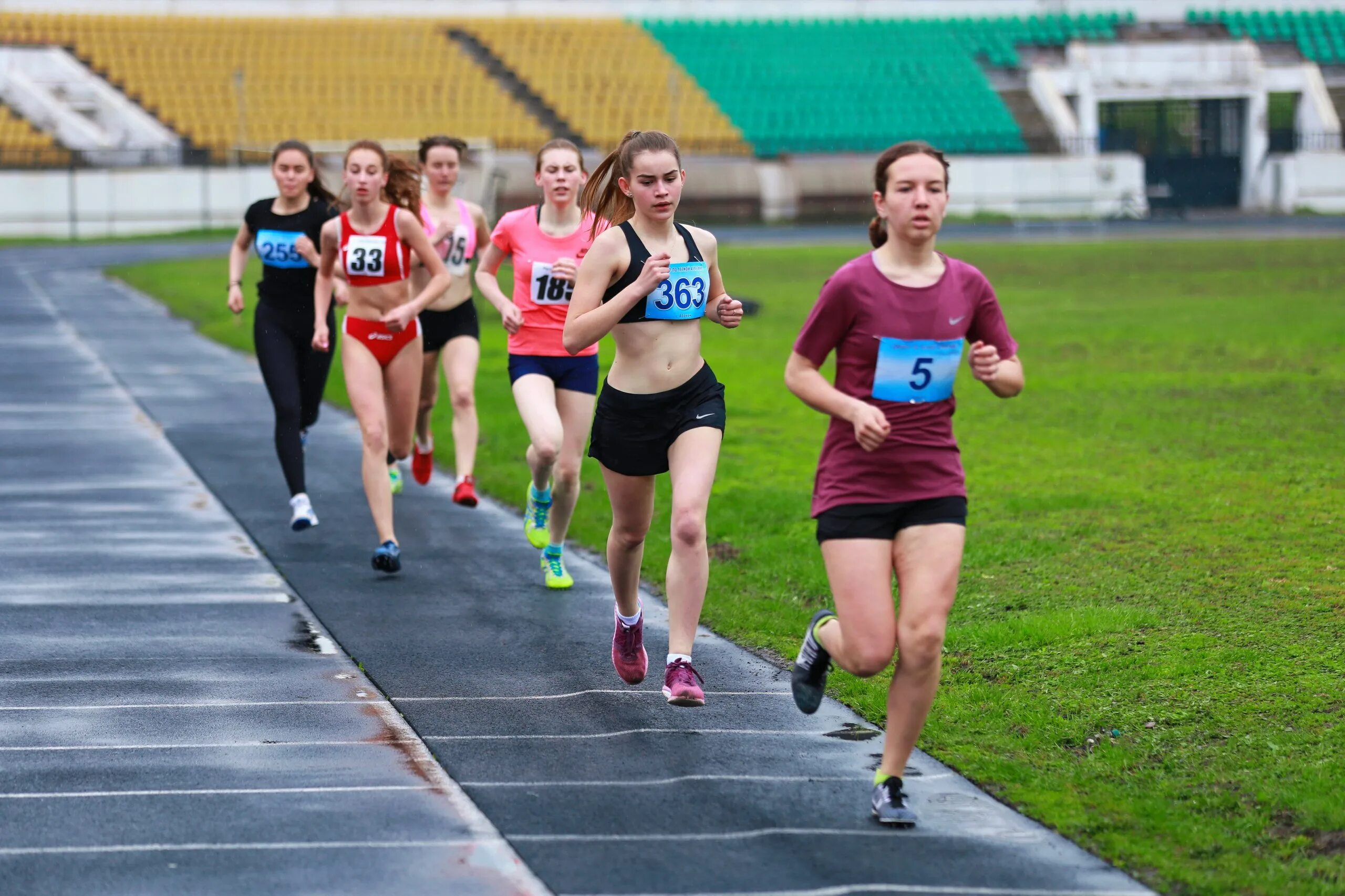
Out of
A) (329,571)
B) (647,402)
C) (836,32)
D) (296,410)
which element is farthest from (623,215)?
(836,32)

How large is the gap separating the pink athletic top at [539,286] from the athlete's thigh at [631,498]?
2.14m

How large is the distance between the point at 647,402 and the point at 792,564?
3007mm

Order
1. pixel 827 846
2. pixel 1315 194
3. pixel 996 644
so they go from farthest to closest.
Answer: pixel 1315 194 → pixel 996 644 → pixel 827 846

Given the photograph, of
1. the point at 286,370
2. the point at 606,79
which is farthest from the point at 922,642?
the point at 606,79

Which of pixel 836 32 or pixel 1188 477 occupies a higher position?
pixel 836 32

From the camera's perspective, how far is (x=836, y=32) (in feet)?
206

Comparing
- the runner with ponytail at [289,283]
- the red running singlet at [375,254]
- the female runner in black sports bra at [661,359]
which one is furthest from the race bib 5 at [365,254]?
the female runner in black sports bra at [661,359]

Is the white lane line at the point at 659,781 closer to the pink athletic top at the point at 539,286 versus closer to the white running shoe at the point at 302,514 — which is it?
the pink athletic top at the point at 539,286

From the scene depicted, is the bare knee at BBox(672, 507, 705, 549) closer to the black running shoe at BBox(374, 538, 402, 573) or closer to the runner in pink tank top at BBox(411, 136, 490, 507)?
the black running shoe at BBox(374, 538, 402, 573)

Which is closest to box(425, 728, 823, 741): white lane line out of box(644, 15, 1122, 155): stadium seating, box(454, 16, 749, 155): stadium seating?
box(454, 16, 749, 155): stadium seating

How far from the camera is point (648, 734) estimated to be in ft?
20.3

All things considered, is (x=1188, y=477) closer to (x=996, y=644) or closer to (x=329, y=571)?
(x=996, y=644)

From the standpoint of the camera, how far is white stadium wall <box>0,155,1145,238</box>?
50469 mm

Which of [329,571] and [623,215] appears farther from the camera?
[329,571]
